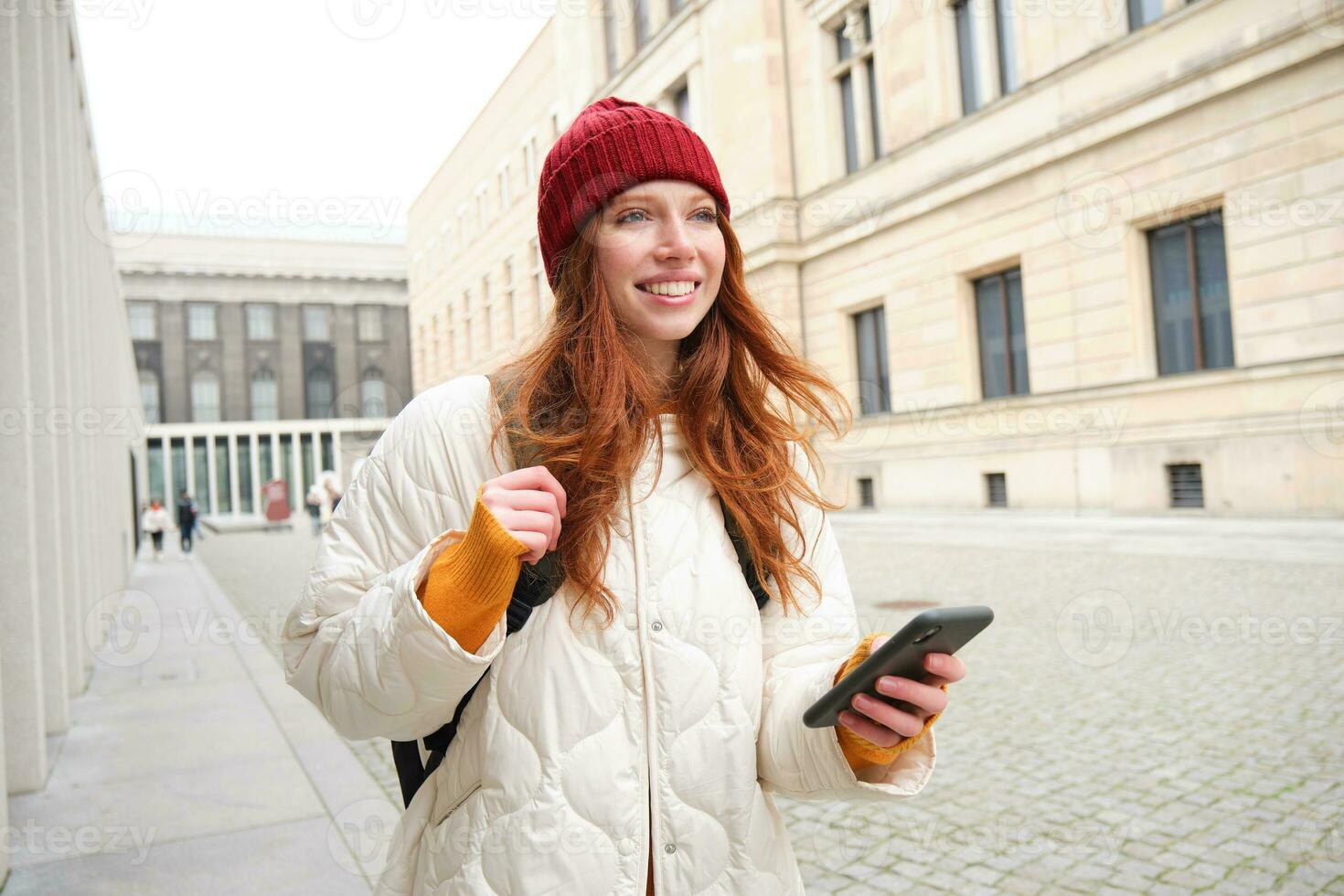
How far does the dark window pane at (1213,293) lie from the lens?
45.5 feet

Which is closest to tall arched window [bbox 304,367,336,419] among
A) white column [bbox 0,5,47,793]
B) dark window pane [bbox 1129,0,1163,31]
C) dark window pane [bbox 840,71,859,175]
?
dark window pane [bbox 840,71,859,175]

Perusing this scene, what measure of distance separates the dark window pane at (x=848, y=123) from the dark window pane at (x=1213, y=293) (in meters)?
8.26

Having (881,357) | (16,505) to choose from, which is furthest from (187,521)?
(16,505)

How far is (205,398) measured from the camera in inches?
2297

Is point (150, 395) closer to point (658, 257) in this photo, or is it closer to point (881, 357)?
point (881, 357)

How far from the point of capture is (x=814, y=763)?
1.64 metres

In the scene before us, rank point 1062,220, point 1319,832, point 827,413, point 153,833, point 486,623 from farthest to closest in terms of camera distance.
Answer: point 1062,220 → point 153,833 → point 1319,832 → point 827,413 → point 486,623

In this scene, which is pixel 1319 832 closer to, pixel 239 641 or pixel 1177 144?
pixel 239 641

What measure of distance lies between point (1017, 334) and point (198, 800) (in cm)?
1564

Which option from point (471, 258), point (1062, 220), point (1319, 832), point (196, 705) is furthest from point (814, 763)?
point (471, 258)

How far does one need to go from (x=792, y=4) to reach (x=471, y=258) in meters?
14.0

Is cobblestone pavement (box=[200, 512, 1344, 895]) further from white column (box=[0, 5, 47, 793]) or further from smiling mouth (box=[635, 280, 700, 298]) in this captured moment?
smiling mouth (box=[635, 280, 700, 298])

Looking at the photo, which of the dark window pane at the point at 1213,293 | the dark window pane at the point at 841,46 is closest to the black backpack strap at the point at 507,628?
the dark window pane at the point at 1213,293

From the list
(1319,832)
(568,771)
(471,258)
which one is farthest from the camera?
(471,258)
